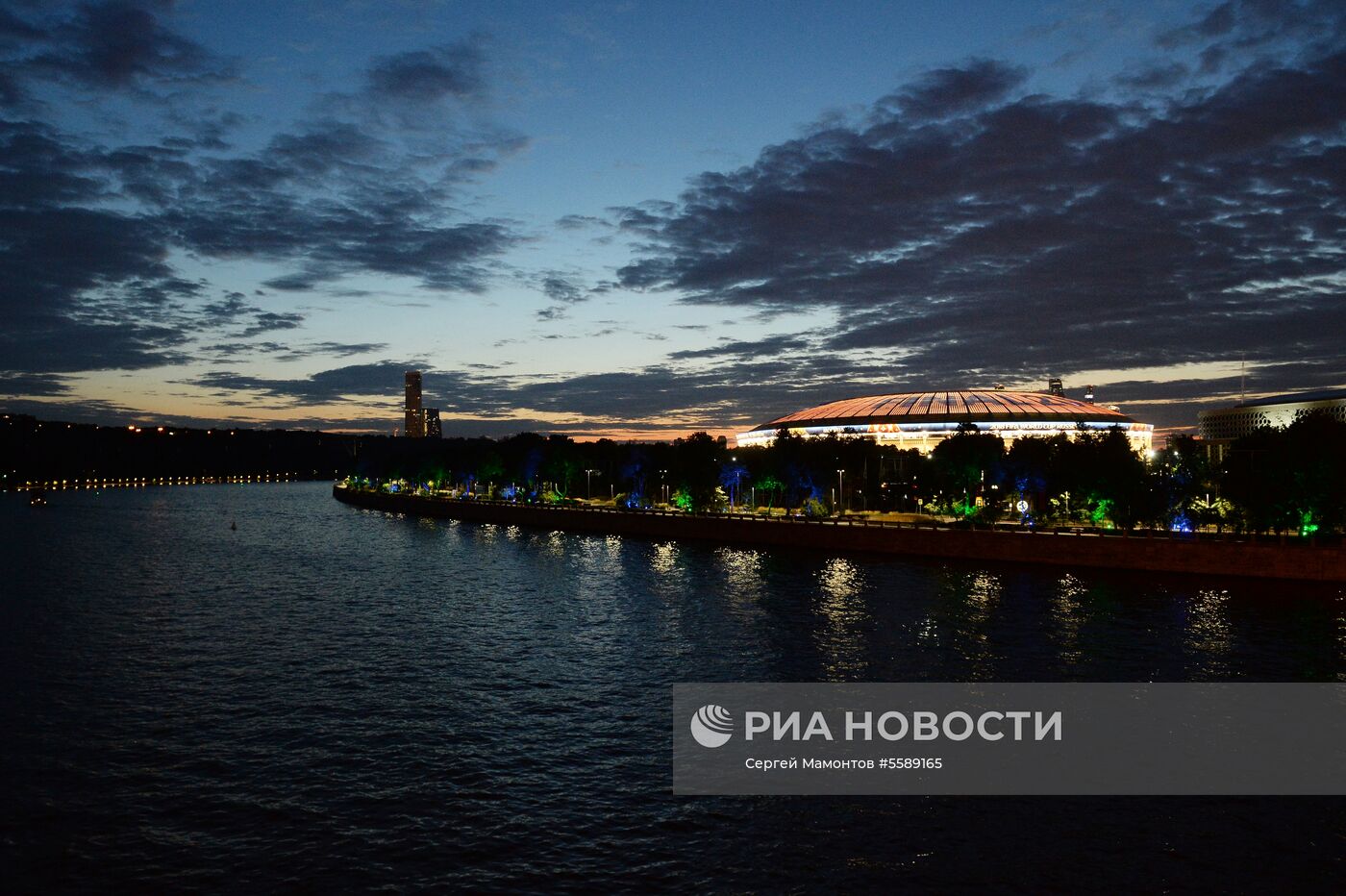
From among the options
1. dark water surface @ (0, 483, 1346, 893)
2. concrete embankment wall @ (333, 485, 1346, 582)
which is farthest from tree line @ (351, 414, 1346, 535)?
dark water surface @ (0, 483, 1346, 893)

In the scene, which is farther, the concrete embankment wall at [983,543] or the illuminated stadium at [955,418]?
the illuminated stadium at [955,418]

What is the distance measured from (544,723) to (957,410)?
121193mm

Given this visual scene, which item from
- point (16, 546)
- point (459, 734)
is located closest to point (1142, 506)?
point (459, 734)

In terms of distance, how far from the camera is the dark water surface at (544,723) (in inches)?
755

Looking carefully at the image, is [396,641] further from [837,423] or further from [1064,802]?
[837,423]

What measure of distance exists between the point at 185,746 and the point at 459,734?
755 cm

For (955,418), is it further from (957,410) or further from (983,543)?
(983,543)

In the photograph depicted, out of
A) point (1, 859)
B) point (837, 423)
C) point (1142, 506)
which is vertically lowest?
point (1, 859)

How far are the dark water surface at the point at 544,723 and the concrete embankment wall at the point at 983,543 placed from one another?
283 cm

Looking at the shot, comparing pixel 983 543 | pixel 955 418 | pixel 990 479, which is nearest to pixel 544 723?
pixel 983 543

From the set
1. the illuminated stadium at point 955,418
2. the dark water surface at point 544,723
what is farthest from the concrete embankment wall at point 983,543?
the illuminated stadium at point 955,418

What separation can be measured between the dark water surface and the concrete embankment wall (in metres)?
2.83

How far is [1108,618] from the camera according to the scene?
46.4 m

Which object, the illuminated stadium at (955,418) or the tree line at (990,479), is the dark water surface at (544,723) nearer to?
the tree line at (990,479)
